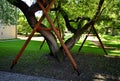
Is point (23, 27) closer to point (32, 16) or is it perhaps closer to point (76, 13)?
point (76, 13)

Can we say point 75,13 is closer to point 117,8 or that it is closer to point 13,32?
point 117,8

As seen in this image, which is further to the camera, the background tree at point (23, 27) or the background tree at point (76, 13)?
the background tree at point (23, 27)

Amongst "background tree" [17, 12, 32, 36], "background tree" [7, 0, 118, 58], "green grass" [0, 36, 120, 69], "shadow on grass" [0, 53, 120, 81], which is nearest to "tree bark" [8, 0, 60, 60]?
"background tree" [7, 0, 118, 58]

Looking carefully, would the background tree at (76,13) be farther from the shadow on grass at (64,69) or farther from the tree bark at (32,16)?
the shadow on grass at (64,69)

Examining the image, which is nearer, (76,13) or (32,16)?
(32,16)

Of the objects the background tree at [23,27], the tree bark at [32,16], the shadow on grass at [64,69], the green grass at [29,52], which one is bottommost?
the background tree at [23,27]

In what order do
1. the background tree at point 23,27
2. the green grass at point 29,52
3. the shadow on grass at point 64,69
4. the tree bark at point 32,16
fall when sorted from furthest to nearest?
the background tree at point 23,27 → the green grass at point 29,52 → the tree bark at point 32,16 → the shadow on grass at point 64,69

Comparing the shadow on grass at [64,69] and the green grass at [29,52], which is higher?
the shadow on grass at [64,69]

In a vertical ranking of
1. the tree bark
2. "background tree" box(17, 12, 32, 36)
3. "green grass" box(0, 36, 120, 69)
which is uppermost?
the tree bark

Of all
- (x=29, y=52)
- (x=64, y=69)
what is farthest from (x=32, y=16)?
(x=29, y=52)

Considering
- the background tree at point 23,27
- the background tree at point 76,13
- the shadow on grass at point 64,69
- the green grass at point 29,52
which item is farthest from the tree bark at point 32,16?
the background tree at point 23,27

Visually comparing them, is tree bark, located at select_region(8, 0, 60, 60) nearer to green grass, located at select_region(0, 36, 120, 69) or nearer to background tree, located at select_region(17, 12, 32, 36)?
green grass, located at select_region(0, 36, 120, 69)

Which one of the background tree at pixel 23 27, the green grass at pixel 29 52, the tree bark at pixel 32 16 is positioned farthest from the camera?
the background tree at pixel 23 27

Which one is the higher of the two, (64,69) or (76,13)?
(76,13)
